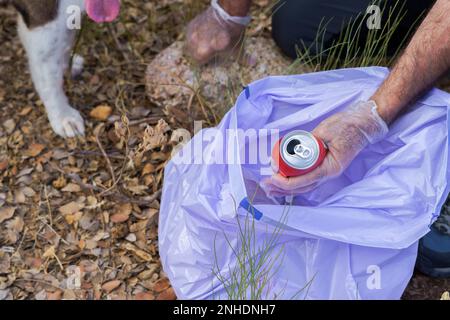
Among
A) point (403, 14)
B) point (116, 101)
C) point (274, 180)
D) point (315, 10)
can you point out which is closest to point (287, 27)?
point (315, 10)

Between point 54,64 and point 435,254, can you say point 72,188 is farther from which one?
point 435,254

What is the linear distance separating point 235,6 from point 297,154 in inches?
31.6

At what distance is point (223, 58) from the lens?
2.01 meters

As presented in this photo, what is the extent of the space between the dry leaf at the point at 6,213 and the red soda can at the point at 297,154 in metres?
0.85

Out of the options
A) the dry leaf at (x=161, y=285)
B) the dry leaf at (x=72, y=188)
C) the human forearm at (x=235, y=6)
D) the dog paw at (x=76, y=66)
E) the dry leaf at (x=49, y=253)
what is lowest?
the dry leaf at (x=161, y=285)

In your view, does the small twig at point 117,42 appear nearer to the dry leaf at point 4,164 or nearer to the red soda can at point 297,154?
the dry leaf at point 4,164

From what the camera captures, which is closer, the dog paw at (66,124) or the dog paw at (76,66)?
the dog paw at (66,124)

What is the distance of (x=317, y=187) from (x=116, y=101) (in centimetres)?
79

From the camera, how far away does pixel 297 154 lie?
1.34 meters

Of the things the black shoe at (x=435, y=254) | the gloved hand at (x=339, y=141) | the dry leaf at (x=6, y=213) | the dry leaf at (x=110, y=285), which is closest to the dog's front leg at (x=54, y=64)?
the dry leaf at (x=6, y=213)

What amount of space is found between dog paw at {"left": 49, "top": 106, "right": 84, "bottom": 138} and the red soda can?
2.65 feet

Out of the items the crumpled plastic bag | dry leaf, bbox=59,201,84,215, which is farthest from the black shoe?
dry leaf, bbox=59,201,84,215

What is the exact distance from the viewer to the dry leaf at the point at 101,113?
199 centimetres

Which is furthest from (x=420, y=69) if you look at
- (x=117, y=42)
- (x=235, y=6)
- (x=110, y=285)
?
(x=117, y=42)
